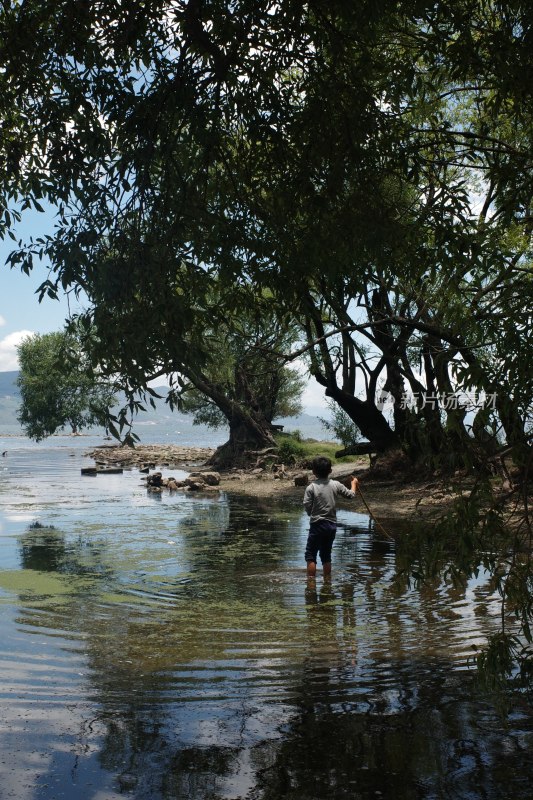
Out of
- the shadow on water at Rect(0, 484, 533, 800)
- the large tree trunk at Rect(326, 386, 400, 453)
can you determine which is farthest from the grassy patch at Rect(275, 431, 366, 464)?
the shadow on water at Rect(0, 484, 533, 800)

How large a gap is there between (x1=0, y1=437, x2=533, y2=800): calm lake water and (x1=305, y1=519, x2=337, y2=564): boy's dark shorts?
41 cm

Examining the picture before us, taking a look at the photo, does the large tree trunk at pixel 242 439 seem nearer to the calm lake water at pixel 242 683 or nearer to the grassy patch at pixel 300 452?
the grassy patch at pixel 300 452

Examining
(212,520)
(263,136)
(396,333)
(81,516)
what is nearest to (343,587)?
A: (263,136)

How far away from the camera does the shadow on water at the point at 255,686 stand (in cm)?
573

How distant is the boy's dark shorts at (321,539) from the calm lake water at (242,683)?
0.41 metres

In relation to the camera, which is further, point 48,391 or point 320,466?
point 48,391

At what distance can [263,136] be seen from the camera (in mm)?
8641

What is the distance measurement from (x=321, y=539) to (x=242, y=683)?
19.7ft

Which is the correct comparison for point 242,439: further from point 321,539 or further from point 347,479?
point 321,539

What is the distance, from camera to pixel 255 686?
799cm

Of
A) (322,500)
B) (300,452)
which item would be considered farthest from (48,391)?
(322,500)

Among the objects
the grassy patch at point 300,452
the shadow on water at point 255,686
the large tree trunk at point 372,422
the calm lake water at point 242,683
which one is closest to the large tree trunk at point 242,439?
the grassy patch at point 300,452

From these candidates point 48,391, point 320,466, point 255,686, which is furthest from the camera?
point 48,391

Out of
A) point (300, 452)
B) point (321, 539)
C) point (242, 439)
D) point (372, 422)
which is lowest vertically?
point (321, 539)
